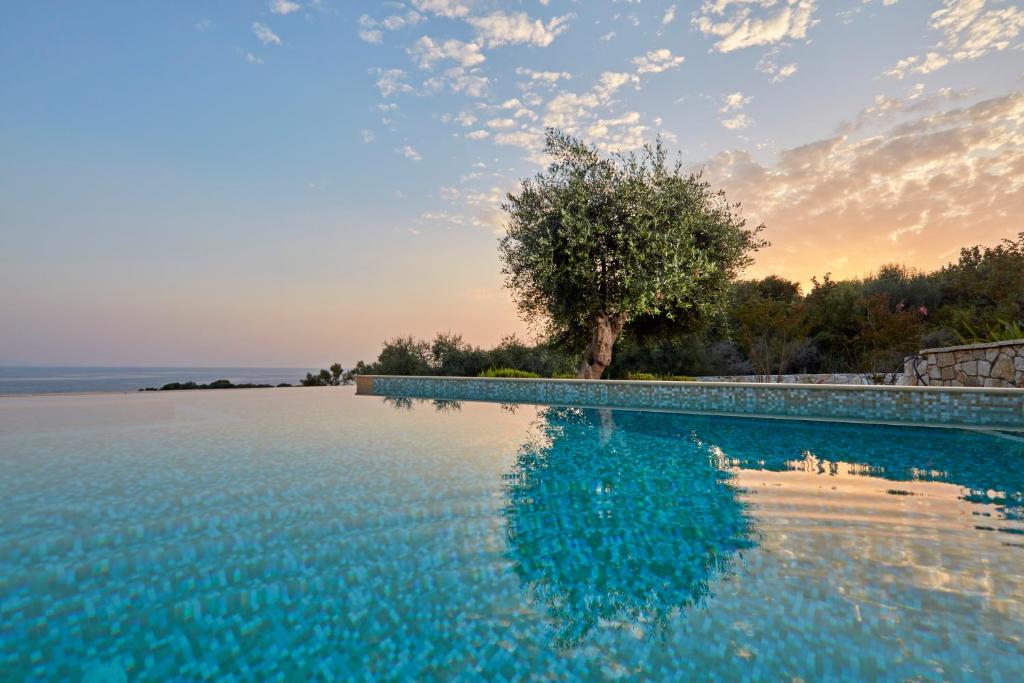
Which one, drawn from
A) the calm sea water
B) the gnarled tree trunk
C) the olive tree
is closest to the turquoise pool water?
the olive tree

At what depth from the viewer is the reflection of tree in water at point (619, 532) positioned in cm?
293

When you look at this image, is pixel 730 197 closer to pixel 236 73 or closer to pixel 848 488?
pixel 848 488

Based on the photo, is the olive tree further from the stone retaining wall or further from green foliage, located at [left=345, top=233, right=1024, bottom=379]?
the stone retaining wall

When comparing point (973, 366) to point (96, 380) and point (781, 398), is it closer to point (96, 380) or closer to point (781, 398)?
point (781, 398)

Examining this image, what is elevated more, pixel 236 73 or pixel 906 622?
pixel 236 73

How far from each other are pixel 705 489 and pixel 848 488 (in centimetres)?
154

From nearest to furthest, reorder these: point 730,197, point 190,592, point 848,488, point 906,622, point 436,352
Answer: point 906,622 < point 190,592 < point 848,488 < point 730,197 < point 436,352

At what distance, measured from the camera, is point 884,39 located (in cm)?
1337

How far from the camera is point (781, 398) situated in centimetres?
1113

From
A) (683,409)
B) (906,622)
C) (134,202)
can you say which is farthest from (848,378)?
(134,202)

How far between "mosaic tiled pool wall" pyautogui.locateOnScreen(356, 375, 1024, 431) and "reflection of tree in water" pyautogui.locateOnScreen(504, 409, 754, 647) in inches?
188

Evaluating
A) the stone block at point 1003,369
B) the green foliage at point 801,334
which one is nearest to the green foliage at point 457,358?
the green foliage at point 801,334

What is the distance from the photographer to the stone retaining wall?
10391mm

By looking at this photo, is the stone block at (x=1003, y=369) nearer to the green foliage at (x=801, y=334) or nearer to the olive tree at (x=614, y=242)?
the green foliage at (x=801, y=334)
